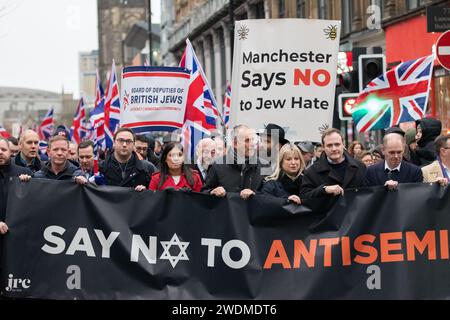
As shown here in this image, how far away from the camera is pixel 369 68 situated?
45.6 ft

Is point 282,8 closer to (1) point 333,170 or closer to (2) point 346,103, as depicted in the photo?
(2) point 346,103

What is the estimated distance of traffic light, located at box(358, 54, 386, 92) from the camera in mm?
13883

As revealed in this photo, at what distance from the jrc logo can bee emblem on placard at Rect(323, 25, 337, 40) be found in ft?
12.8

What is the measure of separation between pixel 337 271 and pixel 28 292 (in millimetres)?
2356

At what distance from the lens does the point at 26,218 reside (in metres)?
7.95

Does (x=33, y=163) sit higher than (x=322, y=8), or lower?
lower

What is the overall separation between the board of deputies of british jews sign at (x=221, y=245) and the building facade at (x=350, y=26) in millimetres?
15980

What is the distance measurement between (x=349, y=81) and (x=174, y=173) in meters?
6.44

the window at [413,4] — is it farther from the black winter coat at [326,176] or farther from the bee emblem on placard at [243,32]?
the black winter coat at [326,176]

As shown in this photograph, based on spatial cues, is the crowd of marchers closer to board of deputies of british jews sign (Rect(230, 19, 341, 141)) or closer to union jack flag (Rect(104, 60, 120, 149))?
board of deputies of british jews sign (Rect(230, 19, 341, 141))

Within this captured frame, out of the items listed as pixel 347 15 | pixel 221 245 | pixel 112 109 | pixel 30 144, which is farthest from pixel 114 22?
pixel 221 245

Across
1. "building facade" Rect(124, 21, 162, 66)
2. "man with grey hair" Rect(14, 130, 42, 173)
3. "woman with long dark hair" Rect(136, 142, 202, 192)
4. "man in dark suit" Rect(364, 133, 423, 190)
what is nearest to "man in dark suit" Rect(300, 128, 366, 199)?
"man in dark suit" Rect(364, 133, 423, 190)

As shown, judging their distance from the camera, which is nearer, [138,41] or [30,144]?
[30,144]

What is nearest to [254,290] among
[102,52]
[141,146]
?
[141,146]
